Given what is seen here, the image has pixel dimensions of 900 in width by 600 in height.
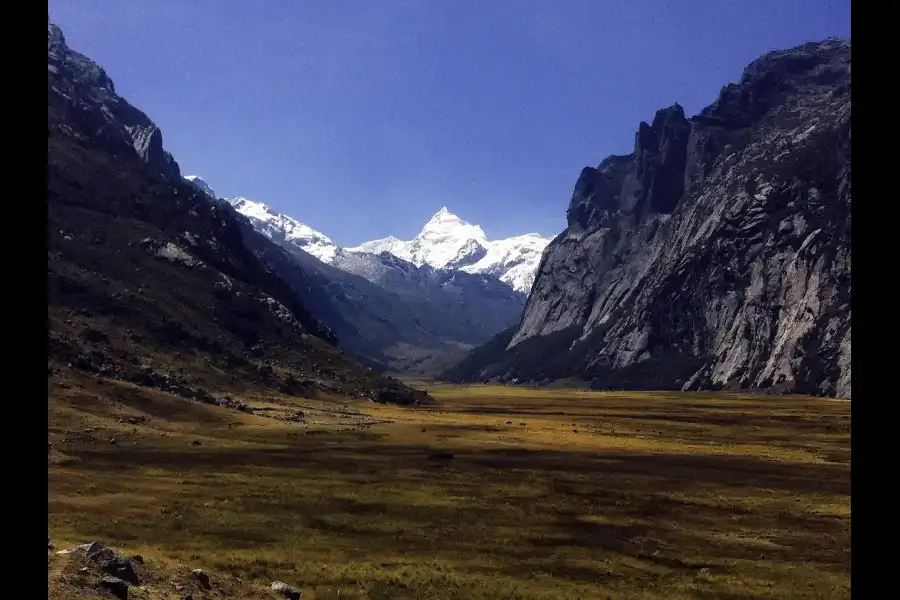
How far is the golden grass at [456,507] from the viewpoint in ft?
113

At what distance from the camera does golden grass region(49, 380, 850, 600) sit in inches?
1357

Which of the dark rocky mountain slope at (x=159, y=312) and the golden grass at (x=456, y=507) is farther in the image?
the dark rocky mountain slope at (x=159, y=312)

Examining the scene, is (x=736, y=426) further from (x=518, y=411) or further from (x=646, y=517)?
(x=646, y=517)

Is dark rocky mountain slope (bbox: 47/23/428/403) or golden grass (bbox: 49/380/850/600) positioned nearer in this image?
golden grass (bbox: 49/380/850/600)

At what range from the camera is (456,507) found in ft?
165

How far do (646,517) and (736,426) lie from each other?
8250cm

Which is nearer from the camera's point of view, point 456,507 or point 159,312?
point 456,507

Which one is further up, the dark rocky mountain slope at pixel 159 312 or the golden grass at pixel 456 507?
the dark rocky mountain slope at pixel 159 312

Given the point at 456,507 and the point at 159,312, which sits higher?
the point at 159,312

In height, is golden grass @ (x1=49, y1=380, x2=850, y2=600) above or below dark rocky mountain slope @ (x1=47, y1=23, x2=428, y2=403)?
below
